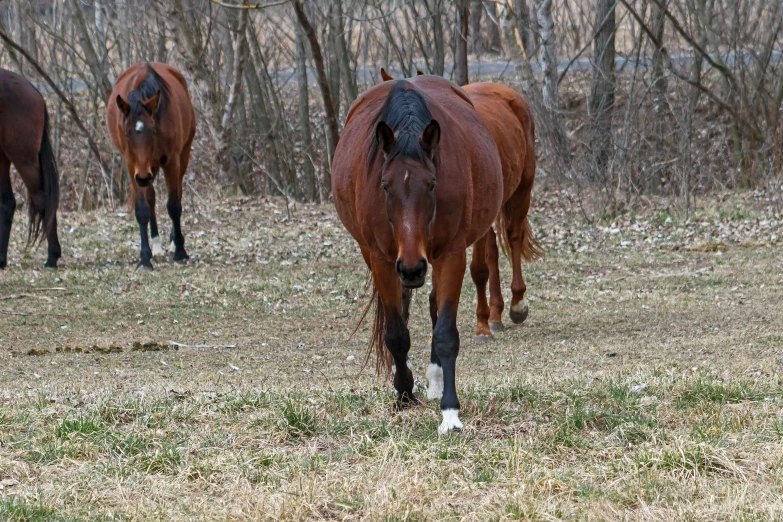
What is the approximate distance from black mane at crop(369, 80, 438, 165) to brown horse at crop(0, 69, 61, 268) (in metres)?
7.65

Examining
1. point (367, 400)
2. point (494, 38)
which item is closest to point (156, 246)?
point (367, 400)

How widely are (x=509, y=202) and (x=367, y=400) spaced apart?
3776mm

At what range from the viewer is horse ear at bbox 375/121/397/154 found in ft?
14.4

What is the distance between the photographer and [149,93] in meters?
11.4

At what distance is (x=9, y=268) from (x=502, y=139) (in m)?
6.94

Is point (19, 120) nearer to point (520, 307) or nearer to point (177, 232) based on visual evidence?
point (177, 232)

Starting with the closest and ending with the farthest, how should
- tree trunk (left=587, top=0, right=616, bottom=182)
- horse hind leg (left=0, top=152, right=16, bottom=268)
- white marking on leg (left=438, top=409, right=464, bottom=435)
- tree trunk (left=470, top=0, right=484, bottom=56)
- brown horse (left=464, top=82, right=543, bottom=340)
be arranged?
white marking on leg (left=438, top=409, right=464, bottom=435) → brown horse (left=464, top=82, right=543, bottom=340) → horse hind leg (left=0, top=152, right=16, bottom=268) → tree trunk (left=587, top=0, right=616, bottom=182) → tree trunk (left=470, top=0, right=484, bottom=56)

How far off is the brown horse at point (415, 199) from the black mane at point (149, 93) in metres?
6.06

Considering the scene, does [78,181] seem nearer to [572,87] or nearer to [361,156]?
[572,87]

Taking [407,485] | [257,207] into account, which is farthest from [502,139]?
[257,207]

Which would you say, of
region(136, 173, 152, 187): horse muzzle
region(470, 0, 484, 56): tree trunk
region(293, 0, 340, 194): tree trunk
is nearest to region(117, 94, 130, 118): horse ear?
region(136, 173, 152, 187): horse muzzle

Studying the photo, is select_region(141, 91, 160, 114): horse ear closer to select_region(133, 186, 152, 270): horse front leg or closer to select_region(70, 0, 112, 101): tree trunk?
select_region(133, 186, 152, 270): horse front leg

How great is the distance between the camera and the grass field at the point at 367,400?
3.63m

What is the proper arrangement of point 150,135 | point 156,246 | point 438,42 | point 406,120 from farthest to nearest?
point 438,42
point 156,246
point 150,135
point 406,120
